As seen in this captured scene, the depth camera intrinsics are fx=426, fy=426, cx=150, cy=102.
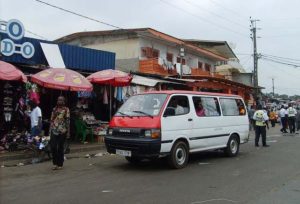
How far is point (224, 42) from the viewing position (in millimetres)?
42250

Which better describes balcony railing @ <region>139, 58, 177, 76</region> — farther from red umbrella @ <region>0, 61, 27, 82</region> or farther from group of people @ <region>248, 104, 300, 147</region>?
red umbrella @ <region>0, 61, 27, 82</region>

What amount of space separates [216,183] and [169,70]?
20003 mm

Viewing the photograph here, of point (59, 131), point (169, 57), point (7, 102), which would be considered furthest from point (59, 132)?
point (169, 57)

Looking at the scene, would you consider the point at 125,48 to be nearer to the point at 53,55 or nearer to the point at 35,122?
the point at 53,55

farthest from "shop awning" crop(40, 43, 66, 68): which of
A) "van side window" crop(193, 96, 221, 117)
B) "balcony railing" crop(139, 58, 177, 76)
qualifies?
"balcony railing" crop(139, 58, 177, 76)

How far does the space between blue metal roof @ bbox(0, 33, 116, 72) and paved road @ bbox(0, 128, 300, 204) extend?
4.90 m

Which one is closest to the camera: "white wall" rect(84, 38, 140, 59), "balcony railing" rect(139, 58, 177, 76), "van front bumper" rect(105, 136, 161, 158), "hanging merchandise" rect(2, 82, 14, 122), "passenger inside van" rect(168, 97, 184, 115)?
"van front bumper" rect(105, 136, 161, 158)

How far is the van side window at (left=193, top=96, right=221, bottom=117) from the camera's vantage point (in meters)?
11.5

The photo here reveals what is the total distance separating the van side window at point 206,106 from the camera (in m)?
11.5

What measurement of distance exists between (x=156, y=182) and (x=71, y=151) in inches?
231

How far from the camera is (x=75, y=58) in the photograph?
57.6 ft

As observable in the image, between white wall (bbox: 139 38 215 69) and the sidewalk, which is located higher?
white wall (bbox: 139 38 215 69)

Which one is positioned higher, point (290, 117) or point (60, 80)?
point (60, 80)

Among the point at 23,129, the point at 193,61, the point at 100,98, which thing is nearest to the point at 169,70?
Answer: the point at 193,61
